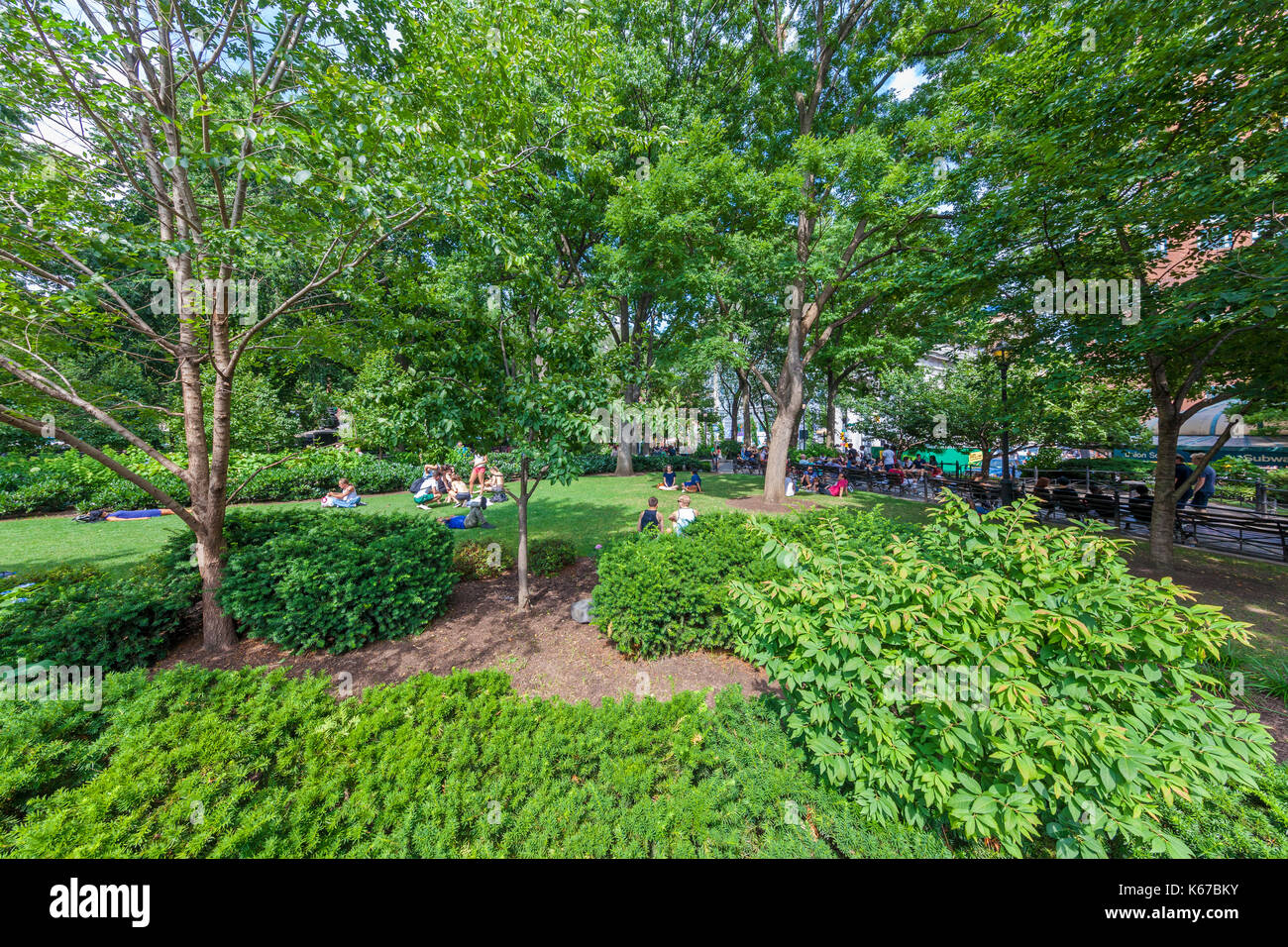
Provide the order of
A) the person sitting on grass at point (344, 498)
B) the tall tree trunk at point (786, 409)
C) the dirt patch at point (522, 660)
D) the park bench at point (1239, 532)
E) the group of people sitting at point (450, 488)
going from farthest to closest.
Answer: the tall tree trunk at point (786, 409), the group of people sitting at point (450, 488), the person sitting on grass at point (344, 498), the park bench at point (1239, 532), the dirt patch at point (522, 660)

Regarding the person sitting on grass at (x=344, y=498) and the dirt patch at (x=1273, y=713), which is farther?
the person sitting on grass at (x=344, y=498)

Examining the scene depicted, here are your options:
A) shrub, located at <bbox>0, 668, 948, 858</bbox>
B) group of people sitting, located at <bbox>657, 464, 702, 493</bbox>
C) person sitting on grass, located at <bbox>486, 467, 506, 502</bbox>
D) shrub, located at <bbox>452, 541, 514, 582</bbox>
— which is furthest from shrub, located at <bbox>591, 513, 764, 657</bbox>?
group of people sitting, located at <bbox>657, 464, 702, 493</bbox>

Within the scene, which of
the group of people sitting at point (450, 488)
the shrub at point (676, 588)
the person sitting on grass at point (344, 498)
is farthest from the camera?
the group of people sitting at point (450, 488)

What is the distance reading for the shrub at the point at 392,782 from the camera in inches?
77.6

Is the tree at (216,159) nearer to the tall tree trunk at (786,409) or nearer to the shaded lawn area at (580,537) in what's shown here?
the shaded lawn area at (580,537)

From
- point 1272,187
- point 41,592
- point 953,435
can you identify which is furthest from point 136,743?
point 953,435

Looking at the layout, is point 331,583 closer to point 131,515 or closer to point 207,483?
point 207,483

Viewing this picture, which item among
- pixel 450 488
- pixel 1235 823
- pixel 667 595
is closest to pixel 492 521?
pixel 450 488

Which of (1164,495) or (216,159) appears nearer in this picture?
(216,159)

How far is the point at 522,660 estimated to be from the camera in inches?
196

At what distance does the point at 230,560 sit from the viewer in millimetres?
5184

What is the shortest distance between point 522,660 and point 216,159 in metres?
5.47

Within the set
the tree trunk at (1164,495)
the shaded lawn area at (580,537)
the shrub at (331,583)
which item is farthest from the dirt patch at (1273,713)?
the shrub at (331,583)

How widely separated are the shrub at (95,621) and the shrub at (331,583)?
2.17 ft
